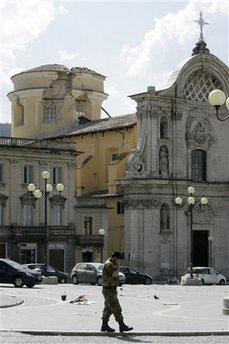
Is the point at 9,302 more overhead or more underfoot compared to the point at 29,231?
more underfoot

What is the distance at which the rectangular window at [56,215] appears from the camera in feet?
221

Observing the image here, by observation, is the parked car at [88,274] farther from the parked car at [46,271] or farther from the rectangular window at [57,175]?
the rectangular window at [57,175]

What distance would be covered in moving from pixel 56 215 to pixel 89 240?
327cm

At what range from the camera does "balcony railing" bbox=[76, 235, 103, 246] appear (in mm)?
67938

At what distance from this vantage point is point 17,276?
41906 millimetres

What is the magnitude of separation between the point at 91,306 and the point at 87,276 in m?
23.8

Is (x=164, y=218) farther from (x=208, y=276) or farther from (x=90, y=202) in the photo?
(x=208, y=276)

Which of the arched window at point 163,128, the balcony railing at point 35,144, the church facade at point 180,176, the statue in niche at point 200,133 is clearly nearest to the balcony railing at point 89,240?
the church facade at point 180,176

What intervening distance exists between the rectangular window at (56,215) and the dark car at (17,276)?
24729 mm

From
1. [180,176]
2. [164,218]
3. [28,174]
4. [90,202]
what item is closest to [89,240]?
[90,202]

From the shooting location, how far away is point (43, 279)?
1884 inches

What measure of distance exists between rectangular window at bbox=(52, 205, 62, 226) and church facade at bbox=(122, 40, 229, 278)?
17.9ft

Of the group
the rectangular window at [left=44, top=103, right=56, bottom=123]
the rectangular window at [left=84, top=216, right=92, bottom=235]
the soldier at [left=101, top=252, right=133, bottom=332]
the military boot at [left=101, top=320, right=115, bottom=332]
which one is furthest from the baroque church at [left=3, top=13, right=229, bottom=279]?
the military boot at [left=101, top=320, right=115, bottom=332]

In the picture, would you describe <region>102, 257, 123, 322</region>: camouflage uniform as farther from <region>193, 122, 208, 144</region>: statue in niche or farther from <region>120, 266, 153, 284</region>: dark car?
<region>193, 122, 208, 144</region>: statue in niche
